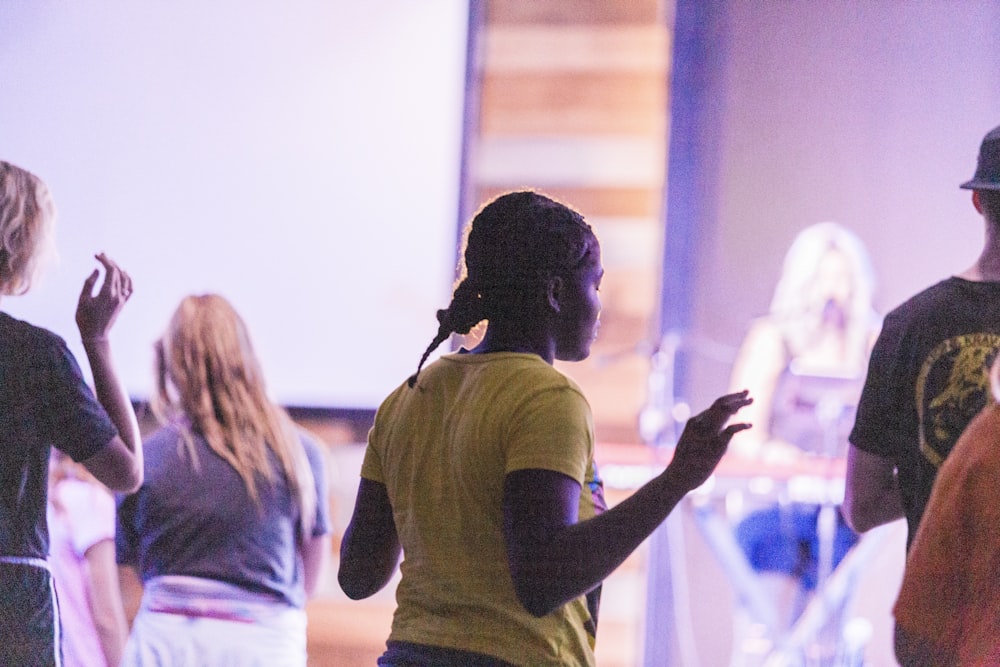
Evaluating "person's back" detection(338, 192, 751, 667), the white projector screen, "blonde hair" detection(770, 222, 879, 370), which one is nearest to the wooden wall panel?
the white projector screen

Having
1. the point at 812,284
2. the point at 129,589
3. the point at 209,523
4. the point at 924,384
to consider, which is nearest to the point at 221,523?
the point at 209,523

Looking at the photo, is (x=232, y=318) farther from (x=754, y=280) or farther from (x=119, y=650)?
(x=754, y=280)

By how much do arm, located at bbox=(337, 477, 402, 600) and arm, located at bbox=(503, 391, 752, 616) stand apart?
0.80 feet

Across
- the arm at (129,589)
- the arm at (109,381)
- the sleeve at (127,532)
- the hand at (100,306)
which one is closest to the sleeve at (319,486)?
the sleeve at (127,532)

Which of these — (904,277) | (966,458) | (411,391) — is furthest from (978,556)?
(904,277)

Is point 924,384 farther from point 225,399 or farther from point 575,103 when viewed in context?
point 575,103

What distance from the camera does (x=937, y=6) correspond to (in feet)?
10.9

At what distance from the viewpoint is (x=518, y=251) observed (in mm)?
1244

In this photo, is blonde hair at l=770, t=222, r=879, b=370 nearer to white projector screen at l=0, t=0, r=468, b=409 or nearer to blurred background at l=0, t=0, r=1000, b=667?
blurred background at l=0, t=0, r=1000, b=667

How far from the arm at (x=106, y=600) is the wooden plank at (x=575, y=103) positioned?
1.55m

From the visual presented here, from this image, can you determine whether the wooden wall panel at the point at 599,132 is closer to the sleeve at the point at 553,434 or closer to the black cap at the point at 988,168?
the black cap at the point at 988,168

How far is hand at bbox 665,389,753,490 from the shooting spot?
110 centimetres

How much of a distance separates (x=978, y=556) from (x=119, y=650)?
1.98 meters

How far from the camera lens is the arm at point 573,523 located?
1080 millimetres
